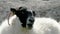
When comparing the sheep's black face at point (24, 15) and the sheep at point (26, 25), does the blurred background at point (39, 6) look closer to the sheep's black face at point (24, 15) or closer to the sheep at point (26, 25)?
the sheep at point (26, 25)

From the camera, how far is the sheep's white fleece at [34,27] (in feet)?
11.4

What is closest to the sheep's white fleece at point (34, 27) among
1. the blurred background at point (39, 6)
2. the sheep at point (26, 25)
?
the sheep at point (26, 25)

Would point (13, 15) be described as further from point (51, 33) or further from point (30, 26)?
point (51, 33)

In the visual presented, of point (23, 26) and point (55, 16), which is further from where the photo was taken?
point (55, 16)

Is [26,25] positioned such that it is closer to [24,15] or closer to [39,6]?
[24,15]

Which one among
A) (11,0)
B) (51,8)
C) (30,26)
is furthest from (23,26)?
(11,0)

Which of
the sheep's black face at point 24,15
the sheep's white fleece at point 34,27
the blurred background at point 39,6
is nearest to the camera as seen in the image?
the sheep's black face at point 24,15

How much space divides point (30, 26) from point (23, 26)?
5.1 inches

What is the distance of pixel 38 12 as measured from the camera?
499cm

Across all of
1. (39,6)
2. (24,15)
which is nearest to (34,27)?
(24,15)

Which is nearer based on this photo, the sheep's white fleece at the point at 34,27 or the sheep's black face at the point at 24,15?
the sheep's black face at the point at 24,15

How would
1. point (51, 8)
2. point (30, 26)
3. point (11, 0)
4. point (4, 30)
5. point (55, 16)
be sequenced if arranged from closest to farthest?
point (30, 26)
point (4, 30)
point (55, 16)
point (51, 8)
point (11, 0)

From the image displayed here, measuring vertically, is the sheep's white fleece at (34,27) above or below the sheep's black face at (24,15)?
below

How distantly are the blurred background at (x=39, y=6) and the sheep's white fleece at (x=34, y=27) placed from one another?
0.93 m
